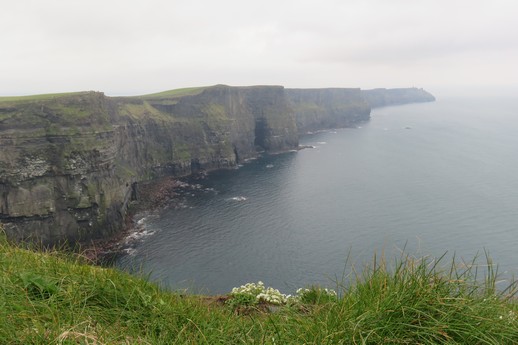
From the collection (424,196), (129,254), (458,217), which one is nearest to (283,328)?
(129,254)

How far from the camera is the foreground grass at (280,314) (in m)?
4.04

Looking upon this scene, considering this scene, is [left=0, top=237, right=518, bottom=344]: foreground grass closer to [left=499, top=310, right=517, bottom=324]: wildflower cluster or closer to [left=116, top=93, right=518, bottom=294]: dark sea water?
[left=499, top=310, right=517, bottom=324]: wildflower cluster

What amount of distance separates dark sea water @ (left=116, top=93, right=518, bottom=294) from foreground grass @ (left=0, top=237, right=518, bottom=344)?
54.9 feet

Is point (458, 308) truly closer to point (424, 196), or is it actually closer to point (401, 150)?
point (424, 196)

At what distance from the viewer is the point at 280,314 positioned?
5.93m

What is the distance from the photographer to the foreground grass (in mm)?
4039

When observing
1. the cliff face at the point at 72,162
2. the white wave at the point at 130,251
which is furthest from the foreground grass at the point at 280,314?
the white wave at the point at 130,251

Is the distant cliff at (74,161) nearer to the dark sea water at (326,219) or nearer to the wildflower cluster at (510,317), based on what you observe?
the dark sea water at (326,219)

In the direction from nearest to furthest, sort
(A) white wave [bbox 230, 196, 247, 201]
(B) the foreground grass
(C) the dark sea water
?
(B) the foreground grass → (C) the dark sea water → (A) white wave [bbox 230, 196, 247, 201]

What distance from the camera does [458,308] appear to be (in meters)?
4.21

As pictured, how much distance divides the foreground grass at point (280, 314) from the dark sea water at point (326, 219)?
659 inches

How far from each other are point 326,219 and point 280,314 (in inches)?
2595

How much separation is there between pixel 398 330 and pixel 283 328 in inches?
64.6

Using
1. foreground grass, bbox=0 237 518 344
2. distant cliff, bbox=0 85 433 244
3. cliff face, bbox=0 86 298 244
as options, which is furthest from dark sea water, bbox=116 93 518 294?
foreground grass, bbox=0 237 518 344
